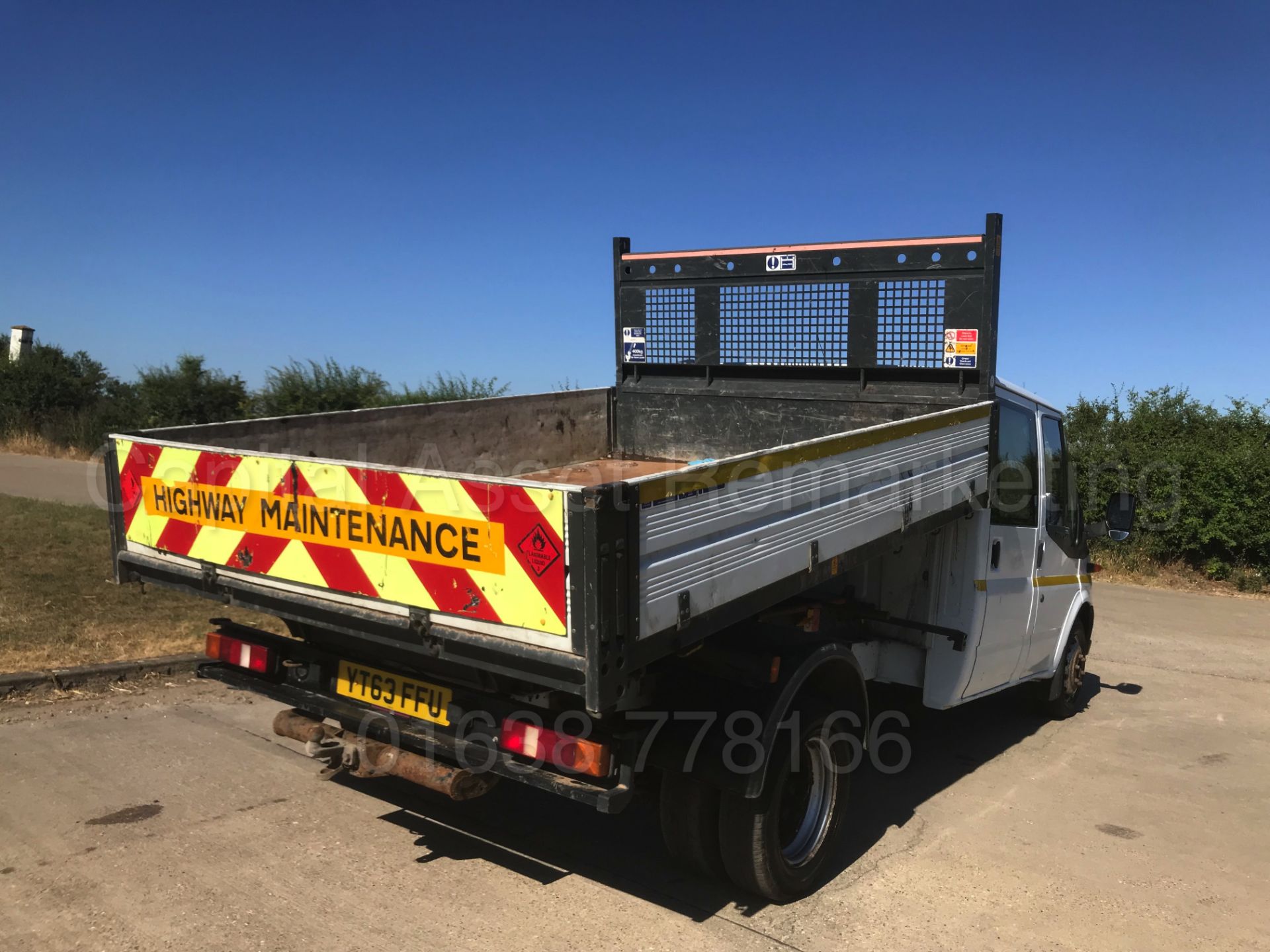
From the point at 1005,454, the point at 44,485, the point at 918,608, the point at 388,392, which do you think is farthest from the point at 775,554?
the point at 44,485

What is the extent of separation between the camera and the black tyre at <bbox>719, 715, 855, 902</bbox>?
12.3 feet

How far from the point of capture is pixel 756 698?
11.9 ft

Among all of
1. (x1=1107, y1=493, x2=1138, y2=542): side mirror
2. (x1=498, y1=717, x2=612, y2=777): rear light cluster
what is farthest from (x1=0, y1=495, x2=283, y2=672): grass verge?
(x1=1107, y1=493, x2=1138, y2=542): side mirror

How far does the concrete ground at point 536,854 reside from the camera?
3.67 m

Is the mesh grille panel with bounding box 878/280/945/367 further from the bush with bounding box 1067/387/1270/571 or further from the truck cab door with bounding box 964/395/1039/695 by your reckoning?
the bush with bounding box 1067/387/1270/571

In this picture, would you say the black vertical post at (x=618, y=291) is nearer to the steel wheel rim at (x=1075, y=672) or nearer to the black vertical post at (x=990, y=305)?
the black vertical post at (x=990, y=305)

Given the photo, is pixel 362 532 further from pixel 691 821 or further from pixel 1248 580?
pixel 1248 580

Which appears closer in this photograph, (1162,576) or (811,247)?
(811,247)

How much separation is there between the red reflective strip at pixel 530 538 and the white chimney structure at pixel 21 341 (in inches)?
1075

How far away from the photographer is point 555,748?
133 inches

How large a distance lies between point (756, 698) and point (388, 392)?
12.1 metres

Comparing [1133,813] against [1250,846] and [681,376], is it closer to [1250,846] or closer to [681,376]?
[1250,846]

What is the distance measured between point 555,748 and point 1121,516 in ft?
15.4

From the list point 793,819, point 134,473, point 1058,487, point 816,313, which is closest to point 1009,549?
point 1058,487
